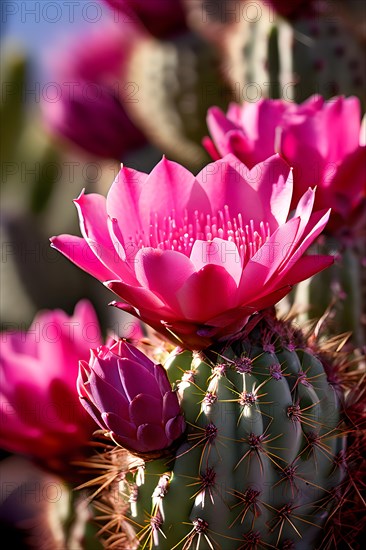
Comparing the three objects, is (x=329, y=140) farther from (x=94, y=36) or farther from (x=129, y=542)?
(x=94, y=36)

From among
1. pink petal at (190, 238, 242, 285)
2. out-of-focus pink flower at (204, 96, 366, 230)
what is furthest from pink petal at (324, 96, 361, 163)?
pink petal at (190, 238, 242, 285)

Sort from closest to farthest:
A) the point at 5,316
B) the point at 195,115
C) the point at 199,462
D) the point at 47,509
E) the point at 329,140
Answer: the point at 199,462
the point at 329,140
the point at 47,509
the point at 195,115
the point at 5,316

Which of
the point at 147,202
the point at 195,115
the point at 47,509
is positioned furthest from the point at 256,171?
the point at 195,115

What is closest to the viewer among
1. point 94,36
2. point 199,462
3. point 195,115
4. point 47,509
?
point 199,462

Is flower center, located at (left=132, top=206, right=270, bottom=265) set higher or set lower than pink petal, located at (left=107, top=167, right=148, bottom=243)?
lower

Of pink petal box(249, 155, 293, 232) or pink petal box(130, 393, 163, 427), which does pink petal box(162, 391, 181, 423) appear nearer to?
pink petal box(130, 393, 163, 427)

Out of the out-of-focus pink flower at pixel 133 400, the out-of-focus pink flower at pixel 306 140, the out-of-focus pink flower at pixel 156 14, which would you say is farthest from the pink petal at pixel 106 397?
the out-of-focus pink flower at pixel 156 14

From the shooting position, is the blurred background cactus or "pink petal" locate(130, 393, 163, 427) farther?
the blurred background cactus

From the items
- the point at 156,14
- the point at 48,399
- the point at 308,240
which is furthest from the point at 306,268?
the point at 156,14
